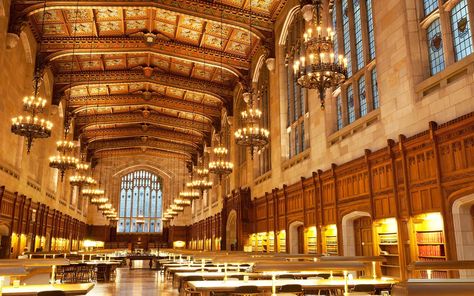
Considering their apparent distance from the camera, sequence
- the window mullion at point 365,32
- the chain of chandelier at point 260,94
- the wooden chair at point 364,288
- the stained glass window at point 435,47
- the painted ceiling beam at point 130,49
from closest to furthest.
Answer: the wooden chair at point 364,288 → the chain of chandelier at point 260,94 → the stained glass window at point 435,47 → the window mullion at point 365,32 → the painted ceiling beam at point 130,49

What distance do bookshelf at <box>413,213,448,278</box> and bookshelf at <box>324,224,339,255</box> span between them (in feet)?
11.8

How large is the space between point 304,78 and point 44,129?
781 centimetres

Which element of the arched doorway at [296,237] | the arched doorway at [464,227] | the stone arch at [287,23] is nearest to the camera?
the arched doorway at [464,227]

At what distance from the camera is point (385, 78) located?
1000 cm

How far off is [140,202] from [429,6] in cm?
3827

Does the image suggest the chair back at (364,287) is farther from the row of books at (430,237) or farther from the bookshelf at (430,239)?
the row of books at (430,237)

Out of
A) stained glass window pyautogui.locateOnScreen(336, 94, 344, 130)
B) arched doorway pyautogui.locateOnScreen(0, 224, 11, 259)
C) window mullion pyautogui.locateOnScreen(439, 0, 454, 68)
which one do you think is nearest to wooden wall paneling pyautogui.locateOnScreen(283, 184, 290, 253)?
stained glass window pyautogui.locateOnScreen(336, 94, 344, 130)

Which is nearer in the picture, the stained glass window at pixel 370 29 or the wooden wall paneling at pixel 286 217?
the stained glass window at pixel 370 29

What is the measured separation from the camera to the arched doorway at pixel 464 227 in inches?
293

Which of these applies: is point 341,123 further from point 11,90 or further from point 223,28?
point 11,90

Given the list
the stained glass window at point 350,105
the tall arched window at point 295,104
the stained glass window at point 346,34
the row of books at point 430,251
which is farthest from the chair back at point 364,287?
the tall arched window at point 295,104

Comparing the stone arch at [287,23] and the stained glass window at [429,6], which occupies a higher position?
→ the stone arch at [287,23]

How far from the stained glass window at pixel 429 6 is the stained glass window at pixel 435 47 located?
29 cm

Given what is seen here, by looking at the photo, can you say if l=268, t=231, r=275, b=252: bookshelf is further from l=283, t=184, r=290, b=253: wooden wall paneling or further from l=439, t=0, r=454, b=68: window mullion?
l=439, t=0, r=454, b=68: window mullion
